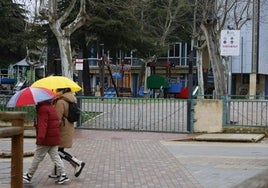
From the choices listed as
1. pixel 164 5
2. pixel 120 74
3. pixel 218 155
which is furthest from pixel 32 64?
pixel 218 155

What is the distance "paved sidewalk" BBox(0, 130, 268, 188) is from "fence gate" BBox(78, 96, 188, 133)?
112 centimetres

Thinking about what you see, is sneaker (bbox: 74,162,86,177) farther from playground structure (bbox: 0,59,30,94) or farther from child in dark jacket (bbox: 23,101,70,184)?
playground structure (bbox: 0,59,30,94)

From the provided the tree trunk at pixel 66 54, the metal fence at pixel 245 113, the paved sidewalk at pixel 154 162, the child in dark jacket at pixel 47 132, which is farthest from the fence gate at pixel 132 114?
the child in dark jacket at pixel 47 132

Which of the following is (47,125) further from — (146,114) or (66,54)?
(66,54)

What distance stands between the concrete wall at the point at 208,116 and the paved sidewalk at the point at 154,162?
0.69 meters

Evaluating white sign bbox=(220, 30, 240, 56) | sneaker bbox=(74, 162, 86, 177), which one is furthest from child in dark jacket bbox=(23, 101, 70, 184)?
white sign bbox=(220, 30, 240, 56)

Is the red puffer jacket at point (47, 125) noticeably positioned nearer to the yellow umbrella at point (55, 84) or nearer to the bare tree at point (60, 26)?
the yellow umbrella at point (55, 84)

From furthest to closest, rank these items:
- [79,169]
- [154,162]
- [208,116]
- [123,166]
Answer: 1. [208,116]
2. [154,162]
3. [123,166]
4. [79,169]

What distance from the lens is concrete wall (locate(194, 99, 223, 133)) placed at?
17.7 metres

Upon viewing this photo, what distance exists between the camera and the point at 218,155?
13.0 meters

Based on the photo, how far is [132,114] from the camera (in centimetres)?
1906

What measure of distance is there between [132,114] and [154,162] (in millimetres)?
7507

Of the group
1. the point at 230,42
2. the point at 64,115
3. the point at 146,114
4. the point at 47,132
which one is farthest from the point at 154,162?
the point at 230,42

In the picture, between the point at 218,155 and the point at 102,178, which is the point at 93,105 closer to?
the point at 218,155
